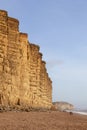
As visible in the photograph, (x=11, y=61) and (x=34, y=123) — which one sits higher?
(x=11, y=61)

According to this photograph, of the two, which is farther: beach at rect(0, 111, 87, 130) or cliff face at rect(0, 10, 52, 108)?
cliff face at rect(0, 10, 52, 108)

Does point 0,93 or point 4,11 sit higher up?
point 4,11

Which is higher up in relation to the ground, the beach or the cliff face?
the cliff face

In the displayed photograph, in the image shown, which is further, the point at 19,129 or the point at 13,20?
the point at 13,20

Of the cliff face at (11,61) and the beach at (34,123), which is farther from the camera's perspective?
the cliff face at (11,61)

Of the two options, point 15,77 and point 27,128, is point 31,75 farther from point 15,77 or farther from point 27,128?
point 27,128

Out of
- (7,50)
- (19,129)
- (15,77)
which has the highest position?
(7,50)

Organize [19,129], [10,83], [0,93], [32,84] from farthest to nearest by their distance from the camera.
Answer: [32,84] → [10,83] → [0,93] → [19,129]

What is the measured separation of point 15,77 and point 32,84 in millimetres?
11716

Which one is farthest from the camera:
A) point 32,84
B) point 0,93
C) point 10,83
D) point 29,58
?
point 32,84

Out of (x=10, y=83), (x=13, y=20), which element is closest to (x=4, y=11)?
(x=13, y=20)

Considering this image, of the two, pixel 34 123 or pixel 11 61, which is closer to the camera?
pixel 34 123

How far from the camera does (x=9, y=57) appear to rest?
86.4ft

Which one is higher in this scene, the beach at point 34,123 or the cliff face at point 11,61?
the cliff face at point 11,61
